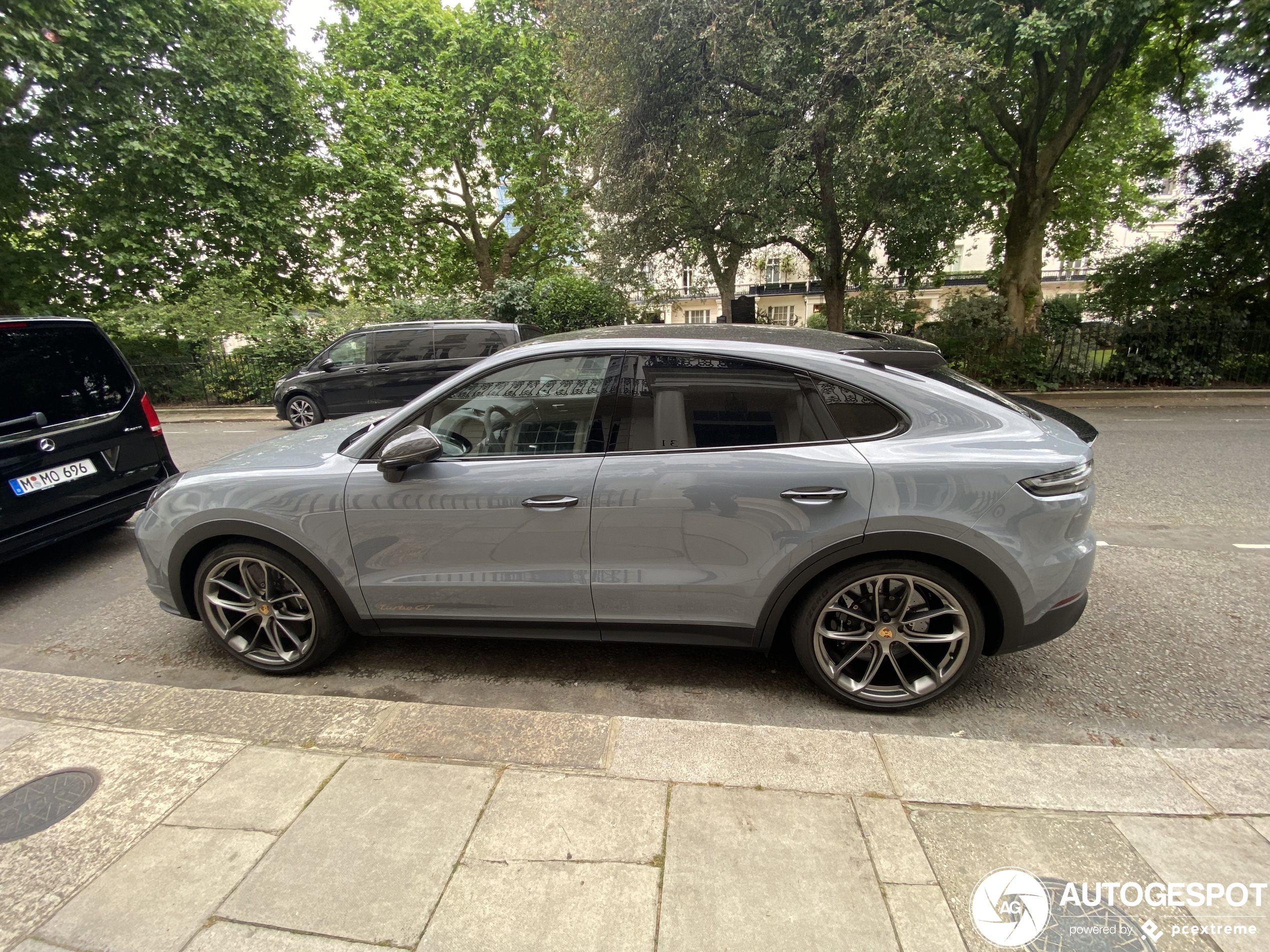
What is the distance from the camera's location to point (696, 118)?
10188 mm

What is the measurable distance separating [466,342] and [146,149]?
31.0 ft


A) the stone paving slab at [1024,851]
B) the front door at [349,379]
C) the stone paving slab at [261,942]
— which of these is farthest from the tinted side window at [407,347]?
the stone paving slab at [1024,851]

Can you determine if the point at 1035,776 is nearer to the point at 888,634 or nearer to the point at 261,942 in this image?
the point at 888,634

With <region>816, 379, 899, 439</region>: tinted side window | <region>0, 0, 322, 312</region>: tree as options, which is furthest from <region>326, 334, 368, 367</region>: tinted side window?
<region>816, 379, 899, 439</region>: tinted side window

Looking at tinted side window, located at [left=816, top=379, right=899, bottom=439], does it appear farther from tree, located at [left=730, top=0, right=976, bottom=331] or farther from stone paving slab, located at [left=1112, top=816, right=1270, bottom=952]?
tree, located at [left=730, top=0, right=976, bottom=331]

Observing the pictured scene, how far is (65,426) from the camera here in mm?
4070

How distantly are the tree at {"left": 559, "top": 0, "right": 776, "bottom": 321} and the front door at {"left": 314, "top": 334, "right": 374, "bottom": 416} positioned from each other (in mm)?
5660

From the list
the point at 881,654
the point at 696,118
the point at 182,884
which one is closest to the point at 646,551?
the point at 881,654

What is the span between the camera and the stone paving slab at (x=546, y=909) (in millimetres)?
1538

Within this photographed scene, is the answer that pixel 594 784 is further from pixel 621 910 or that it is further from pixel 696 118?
pixel 696 118

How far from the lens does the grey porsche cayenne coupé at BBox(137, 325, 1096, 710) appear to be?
234 cm

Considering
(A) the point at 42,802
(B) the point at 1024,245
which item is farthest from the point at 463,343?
(B) the point at 1024,245

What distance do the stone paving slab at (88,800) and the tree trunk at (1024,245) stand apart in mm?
14329

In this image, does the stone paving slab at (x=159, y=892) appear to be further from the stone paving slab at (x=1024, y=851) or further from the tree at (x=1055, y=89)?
the tree at (x=1055, y=89)
